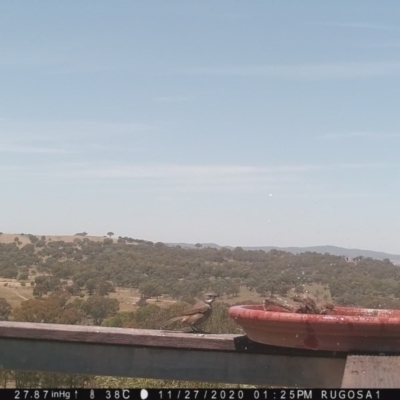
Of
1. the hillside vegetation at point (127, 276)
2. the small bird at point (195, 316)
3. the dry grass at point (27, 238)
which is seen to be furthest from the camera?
the dry grass at point (27, 238)

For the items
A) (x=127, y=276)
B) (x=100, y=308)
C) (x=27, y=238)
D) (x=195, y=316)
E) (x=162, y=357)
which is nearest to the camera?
(x=162, y=357)

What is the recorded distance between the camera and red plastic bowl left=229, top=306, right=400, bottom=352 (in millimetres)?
3207

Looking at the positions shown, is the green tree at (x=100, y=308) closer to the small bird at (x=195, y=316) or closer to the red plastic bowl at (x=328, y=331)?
the small bird at (x=195, y=316)

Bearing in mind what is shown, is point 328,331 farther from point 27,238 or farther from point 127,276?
point 27,238

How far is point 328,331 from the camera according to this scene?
3.25 m

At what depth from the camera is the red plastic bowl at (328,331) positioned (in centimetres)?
321

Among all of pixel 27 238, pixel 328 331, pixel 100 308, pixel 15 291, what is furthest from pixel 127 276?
pixel 328 331

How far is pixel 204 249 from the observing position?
6450cm

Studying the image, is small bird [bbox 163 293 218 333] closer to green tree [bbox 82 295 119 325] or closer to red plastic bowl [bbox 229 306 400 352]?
red plastic bowl [bbox 229 306 400 352]

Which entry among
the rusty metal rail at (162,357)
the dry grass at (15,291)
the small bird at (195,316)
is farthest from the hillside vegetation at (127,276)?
the rusty metal rail at (162,357)

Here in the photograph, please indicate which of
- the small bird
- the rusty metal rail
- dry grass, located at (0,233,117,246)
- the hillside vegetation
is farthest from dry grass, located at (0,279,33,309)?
the rusty metal rail

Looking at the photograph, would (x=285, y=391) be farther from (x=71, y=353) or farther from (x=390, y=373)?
(x=71, y=353)

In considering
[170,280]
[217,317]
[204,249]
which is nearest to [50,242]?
[204,249]

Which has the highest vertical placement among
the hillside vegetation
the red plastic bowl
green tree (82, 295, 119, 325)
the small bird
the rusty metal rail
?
the red plastic bowl
